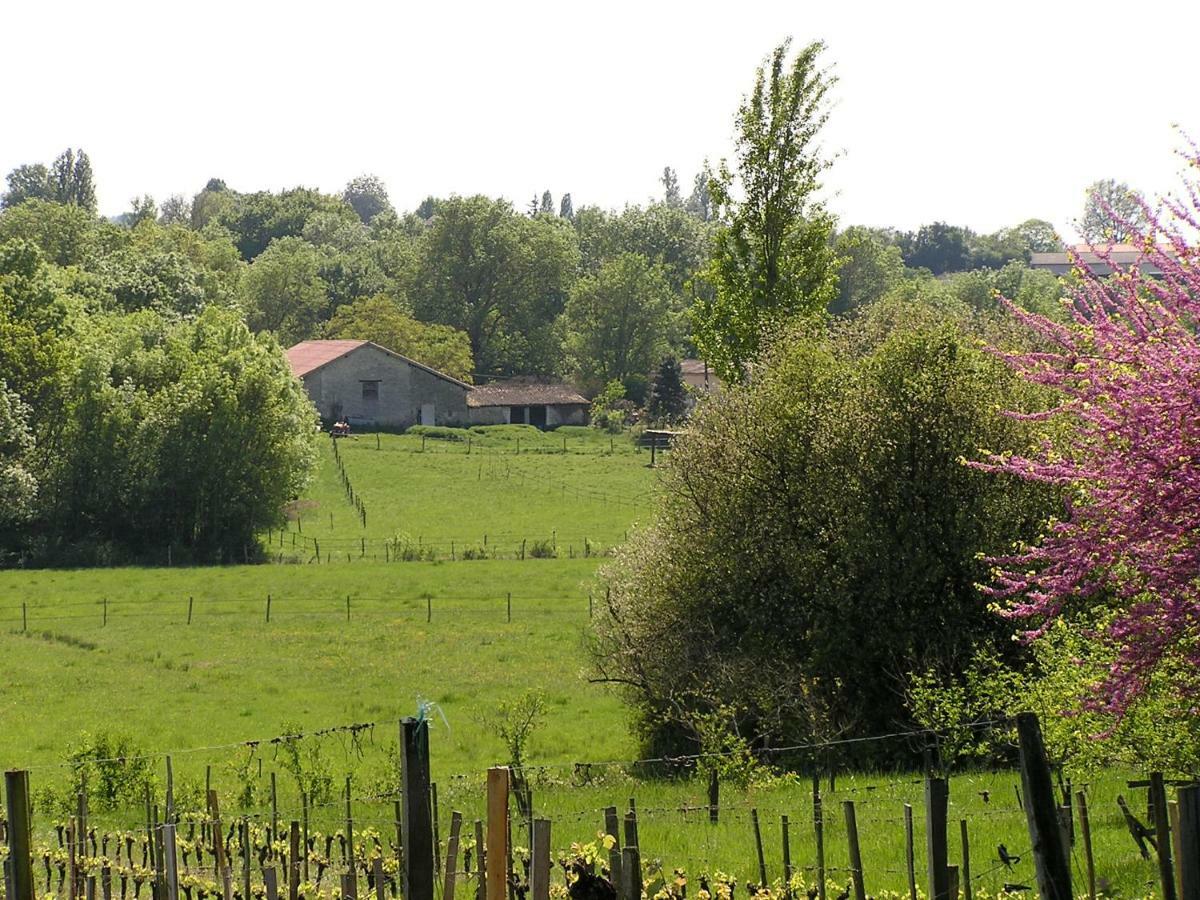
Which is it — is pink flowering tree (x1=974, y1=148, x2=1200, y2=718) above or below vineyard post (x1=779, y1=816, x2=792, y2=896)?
above

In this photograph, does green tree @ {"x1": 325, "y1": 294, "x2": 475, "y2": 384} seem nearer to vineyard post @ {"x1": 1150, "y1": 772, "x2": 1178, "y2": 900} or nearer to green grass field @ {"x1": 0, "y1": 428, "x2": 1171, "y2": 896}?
green grass field @ {"x1": 0, "y1": 428, "x2": 1171, "y2": 896}

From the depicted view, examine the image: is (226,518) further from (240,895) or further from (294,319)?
(294,319)

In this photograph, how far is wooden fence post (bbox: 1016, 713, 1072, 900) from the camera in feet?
28.1

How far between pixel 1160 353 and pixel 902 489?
14861 mm

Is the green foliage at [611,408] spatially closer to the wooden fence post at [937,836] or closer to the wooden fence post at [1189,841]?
the wooden fence post at [937,836]

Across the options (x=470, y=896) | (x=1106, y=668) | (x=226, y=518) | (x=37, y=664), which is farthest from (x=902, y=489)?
(x=226, y=518)

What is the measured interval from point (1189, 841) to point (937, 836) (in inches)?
78.6

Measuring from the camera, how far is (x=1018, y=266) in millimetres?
160750

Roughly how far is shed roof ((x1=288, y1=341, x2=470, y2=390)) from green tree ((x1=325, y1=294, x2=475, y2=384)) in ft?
31.4

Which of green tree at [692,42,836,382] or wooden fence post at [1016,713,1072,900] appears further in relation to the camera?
green tree at [692,42,836,382]

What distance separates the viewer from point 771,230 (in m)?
38.6

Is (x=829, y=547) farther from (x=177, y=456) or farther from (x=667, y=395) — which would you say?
(x=667, y=395)

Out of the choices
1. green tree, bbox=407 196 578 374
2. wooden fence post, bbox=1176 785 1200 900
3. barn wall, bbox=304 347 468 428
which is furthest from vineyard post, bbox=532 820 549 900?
green tree, bbox=407 196 578 374

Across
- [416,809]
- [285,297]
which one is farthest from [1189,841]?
[285,297]
